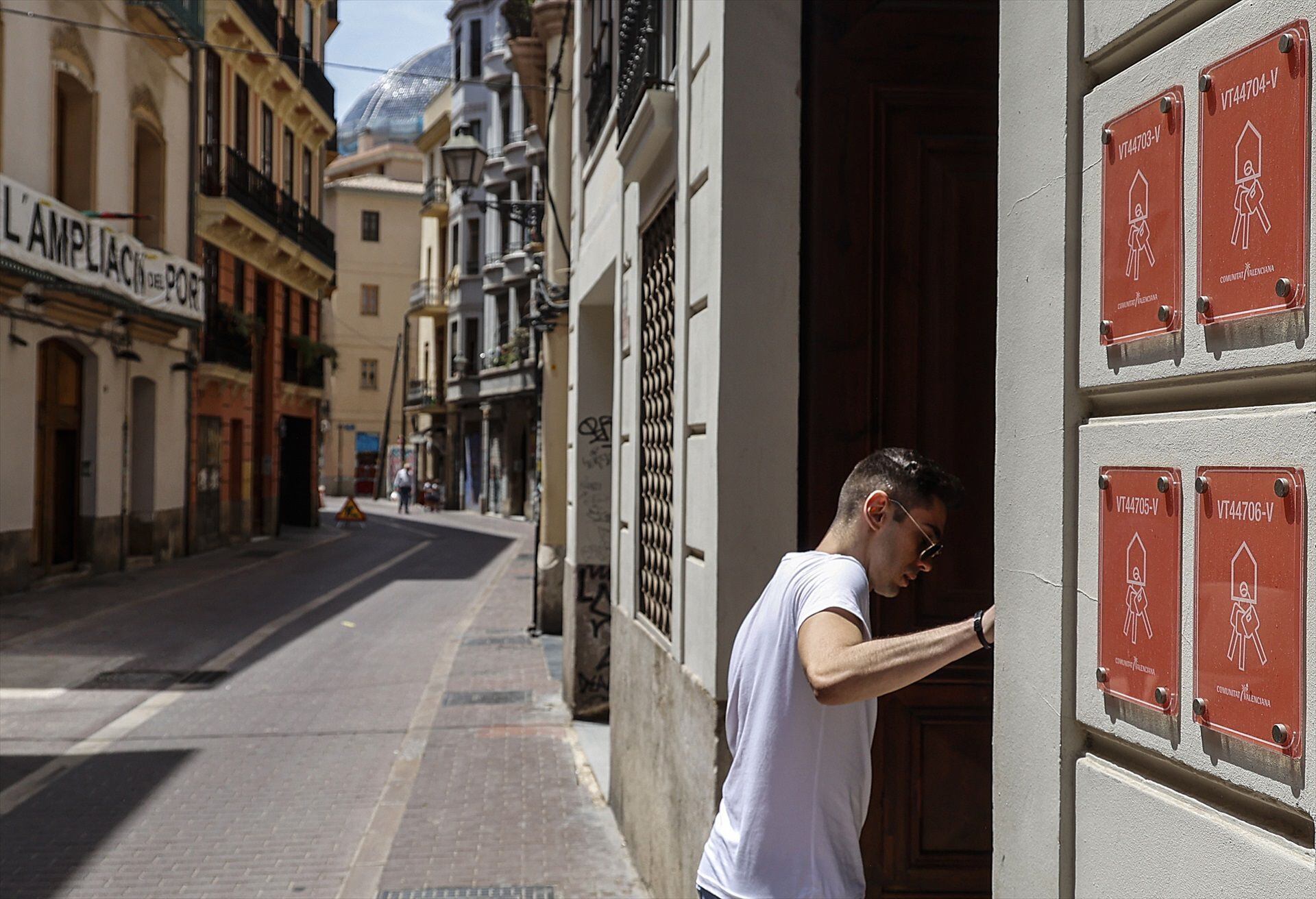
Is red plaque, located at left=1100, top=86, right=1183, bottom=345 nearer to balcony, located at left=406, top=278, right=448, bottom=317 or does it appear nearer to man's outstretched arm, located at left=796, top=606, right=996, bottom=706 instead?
man's outstretched arm, located at left=796, top=606, right=996, bottom=706

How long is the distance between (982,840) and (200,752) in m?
5.88

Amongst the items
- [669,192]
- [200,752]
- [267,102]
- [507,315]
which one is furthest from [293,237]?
[669,192]

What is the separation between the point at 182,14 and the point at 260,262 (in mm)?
8263

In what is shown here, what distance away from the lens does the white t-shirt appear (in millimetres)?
2781

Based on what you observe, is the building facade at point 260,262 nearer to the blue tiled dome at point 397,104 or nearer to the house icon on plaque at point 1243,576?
the house icon on plaque at point 1243,576

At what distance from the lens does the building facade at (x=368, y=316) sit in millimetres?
64125

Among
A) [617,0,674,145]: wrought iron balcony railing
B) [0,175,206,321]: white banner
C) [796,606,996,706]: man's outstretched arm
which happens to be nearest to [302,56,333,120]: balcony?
[0,175,206,321]: white banner

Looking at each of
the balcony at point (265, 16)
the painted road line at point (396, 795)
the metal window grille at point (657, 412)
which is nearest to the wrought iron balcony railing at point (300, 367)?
the balcony at point (265, 16)

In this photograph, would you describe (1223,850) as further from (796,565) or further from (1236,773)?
(796,565)

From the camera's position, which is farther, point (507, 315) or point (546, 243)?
point (507, 315)

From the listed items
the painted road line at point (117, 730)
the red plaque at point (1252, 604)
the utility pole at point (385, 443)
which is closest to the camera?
the red plaque at point (1252, 604)

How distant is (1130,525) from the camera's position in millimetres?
1806

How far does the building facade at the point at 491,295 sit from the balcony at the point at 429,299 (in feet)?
6.50

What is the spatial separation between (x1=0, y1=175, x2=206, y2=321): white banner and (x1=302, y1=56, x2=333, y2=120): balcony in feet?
36.6
